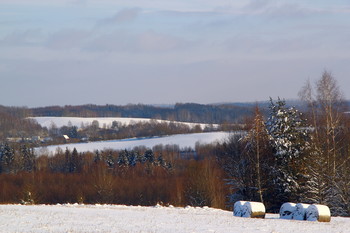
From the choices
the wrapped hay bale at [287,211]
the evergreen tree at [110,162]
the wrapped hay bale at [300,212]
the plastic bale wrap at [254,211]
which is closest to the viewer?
the wrapped hay bale at [300,212]

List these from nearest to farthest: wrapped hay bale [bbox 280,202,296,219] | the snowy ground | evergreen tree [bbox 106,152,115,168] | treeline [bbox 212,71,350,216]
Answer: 1. the snowy ground
2. wrapped hay bale [bbox 280,202,296,219]
3. treeline [bbox 212,71,350,216]
4. evergreen tree [bbox 106,152,115,168]

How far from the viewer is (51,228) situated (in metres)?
21.7

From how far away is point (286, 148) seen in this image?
43625 mm

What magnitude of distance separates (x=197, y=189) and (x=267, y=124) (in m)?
12.6

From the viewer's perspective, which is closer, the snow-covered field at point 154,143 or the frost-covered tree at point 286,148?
the frost-covered tree at point 286,148

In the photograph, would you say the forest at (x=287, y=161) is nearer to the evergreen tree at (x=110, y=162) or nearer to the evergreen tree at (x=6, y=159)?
the evergreen tree at (x=110, y=162)

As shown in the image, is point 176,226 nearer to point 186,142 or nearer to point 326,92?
point 326,92

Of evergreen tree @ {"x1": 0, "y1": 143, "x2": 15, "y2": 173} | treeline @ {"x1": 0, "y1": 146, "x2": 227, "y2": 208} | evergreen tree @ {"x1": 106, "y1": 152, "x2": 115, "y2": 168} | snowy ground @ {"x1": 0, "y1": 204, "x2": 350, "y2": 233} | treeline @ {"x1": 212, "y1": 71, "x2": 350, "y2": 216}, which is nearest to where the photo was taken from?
snowy ground @ {"x1": 0, "y1": 204, "x2": 350, "y2": 233}

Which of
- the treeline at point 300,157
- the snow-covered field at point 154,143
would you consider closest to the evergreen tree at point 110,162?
the snow-covered field at point 154,143

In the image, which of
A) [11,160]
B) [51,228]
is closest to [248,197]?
[51,228]

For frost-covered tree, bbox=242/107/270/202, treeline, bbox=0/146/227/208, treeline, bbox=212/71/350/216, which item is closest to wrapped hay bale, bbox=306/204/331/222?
treeline, bbox=212/71/350/216

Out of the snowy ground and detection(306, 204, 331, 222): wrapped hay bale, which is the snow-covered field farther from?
the snowy ground

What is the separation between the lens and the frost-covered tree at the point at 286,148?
140 feet

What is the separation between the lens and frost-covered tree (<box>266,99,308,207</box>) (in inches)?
1677
